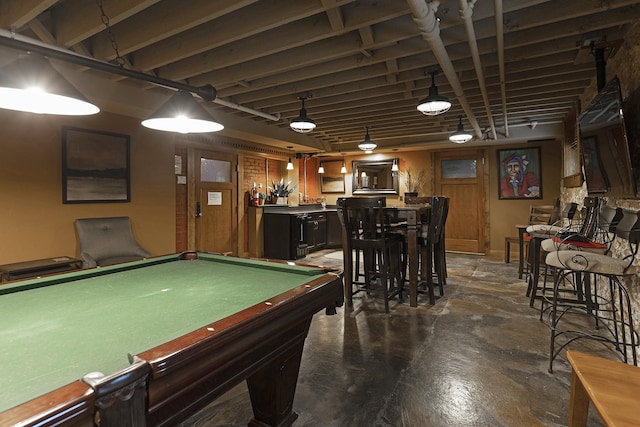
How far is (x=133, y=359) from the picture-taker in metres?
0.86

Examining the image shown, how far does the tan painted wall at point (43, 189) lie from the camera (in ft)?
10.7

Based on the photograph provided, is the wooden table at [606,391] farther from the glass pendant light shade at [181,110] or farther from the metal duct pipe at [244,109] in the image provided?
the metal duct pipe at [244,109]

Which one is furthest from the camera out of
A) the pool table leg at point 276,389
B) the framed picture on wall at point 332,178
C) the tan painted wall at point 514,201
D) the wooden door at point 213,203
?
the framed picture on wall at point 332,178

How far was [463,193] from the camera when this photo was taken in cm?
703

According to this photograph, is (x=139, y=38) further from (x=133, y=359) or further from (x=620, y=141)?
(x=620, y=141)

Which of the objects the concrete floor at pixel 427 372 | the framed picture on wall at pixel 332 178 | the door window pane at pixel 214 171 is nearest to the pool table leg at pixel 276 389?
the concrete floor at pixel 427 372

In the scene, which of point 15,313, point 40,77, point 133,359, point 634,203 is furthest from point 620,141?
point 15,313

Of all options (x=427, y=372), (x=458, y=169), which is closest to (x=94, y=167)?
(x=427, y=372)

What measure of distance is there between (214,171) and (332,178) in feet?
11.4

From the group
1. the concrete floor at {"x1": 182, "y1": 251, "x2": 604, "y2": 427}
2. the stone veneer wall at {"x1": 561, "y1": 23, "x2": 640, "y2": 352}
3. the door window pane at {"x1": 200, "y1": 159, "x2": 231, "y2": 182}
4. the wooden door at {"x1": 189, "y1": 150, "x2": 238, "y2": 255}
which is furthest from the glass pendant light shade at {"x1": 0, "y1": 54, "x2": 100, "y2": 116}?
the door window pane at {"x1": 200, "y1": 159, "x2": 231, "y2": 182}

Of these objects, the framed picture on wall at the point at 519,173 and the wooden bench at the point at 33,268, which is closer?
the wooden bench at the point at 33,268

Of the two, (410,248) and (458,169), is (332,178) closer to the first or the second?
(458,169)

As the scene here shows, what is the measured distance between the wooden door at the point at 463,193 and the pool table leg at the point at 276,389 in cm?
624

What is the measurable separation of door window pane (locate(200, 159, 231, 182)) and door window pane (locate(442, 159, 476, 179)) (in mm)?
4631
